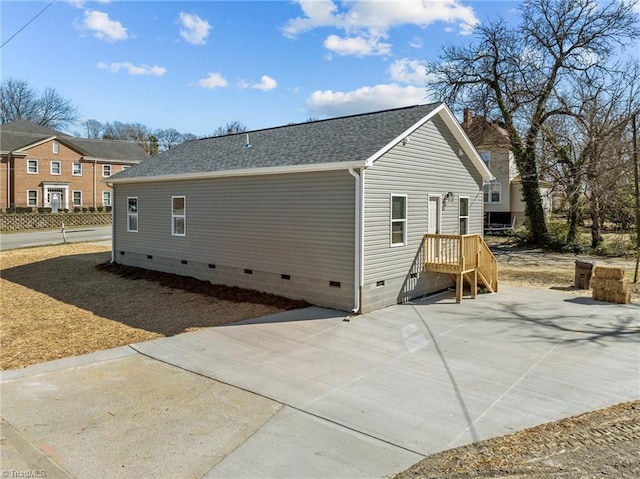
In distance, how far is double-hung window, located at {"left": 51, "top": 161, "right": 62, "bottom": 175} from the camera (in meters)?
38.2

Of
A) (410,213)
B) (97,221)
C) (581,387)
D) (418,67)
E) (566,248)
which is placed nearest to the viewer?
(581,387)

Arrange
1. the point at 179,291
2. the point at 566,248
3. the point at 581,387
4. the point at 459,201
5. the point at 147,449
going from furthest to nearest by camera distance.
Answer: the point at 566,248 < the point at 459,201 < the point at 179,291 < the point at 581,387 < the point at 147,449

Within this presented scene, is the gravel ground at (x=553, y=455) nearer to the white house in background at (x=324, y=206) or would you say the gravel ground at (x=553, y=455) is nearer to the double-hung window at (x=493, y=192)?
the white house in background at (x=324, y=206)

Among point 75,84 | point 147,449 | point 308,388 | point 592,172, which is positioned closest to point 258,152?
point 75,84

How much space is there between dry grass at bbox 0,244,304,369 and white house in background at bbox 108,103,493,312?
974mm

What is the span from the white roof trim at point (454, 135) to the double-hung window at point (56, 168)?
38133 mm

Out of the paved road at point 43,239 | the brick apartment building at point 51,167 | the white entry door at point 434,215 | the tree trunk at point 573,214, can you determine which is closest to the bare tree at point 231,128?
the brick apartment building at point 51,167

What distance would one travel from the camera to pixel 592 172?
69.8 feet

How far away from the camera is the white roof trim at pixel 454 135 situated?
9531 mm

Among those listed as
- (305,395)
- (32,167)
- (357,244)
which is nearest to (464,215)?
(357,244)

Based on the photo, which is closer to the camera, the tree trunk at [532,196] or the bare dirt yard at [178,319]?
the bare dirt yard at [178,319]

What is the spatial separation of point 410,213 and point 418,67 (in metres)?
18.7

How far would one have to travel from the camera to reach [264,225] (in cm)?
1099

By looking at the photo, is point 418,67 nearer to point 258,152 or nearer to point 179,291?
point 258,152
